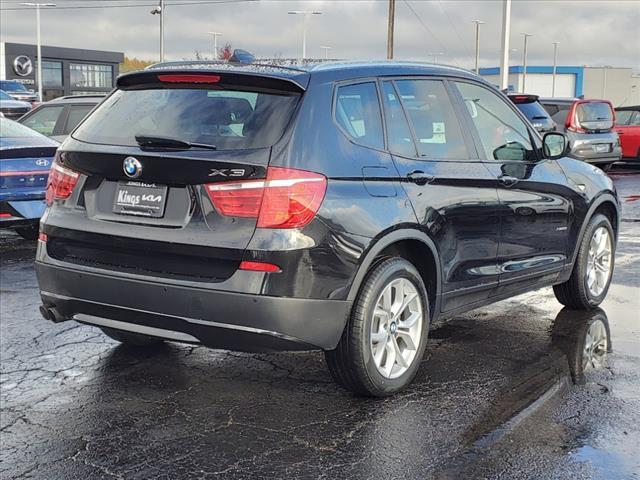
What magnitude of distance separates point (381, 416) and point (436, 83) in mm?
2084

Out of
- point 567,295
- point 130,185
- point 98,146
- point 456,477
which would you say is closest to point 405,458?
point 456,477

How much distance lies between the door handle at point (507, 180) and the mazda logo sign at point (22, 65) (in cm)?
8059

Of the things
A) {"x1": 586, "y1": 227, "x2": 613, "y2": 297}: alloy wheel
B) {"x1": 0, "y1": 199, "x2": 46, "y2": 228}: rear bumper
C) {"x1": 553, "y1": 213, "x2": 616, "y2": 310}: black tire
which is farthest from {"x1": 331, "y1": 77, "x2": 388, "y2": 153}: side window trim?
{"x1": 0, "y1": 199, "x2": 46, "y2": 228}: rear bumper

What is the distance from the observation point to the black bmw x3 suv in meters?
3.80

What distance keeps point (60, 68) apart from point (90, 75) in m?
4.67

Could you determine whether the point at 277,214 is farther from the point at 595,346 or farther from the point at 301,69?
the point at 595,346

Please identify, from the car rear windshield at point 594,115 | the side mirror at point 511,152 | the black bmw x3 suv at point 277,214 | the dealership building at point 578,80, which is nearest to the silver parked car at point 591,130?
the car rear windshield at point 594,115

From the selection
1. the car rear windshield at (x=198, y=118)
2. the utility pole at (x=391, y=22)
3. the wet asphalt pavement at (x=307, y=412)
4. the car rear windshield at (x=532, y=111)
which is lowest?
the wet asphalt pavement at (x=307, y=412)

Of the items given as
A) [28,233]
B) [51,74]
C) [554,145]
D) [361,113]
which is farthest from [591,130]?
[51,74]

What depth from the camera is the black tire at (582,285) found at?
20.3 ft

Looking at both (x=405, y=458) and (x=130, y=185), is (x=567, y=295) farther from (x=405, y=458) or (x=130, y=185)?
(x=130, y=185)

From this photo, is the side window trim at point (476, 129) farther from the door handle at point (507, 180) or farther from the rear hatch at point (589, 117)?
the rear hatch at point (589, 117)

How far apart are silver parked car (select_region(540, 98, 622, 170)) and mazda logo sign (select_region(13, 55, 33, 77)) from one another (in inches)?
2748

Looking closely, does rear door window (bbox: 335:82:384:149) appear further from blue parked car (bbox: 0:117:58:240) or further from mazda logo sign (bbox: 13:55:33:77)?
mazda logo sign (bbox: 13:55:33:77)
